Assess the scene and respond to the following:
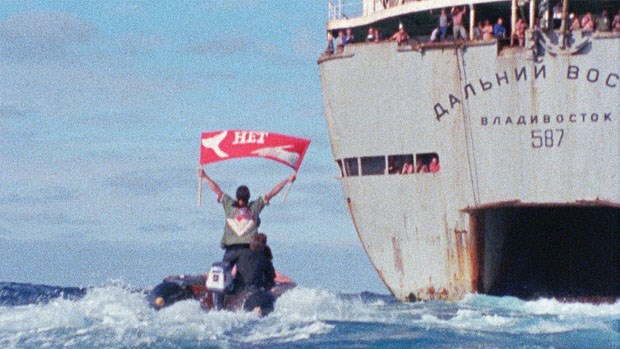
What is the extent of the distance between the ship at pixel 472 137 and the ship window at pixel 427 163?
0.03 m

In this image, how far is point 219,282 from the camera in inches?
857

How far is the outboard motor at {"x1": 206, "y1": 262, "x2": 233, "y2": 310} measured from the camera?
21781 millimetres

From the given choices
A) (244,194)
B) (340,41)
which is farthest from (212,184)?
(340,41)

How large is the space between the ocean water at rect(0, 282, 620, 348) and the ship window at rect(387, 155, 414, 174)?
163 inches

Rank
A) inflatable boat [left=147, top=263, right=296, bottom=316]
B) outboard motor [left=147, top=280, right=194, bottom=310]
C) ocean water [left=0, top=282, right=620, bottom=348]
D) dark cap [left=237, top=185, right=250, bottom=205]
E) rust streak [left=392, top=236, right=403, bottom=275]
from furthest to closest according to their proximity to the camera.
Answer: rust streak [left=392, top=236, right=403, bottom=275] < dark cap [left=237, top=185, right=250, bottom=205] < outboard motor [left=147, top=280, right=194, bottom=310] < inflatable boat [left=147, top=263, right=296, bottom=316] < ocean water [left=0, top=282, right=620, bottom=348]

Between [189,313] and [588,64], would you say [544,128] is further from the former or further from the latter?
[189,313]

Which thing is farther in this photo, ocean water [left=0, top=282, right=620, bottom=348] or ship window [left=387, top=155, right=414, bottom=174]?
ship window [left=387, top=155, right=414, bottom=174]

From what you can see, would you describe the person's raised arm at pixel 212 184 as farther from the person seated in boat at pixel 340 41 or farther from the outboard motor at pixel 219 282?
the person seated in boat at pixel 340 41

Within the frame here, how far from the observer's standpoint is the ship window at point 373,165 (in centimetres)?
2847

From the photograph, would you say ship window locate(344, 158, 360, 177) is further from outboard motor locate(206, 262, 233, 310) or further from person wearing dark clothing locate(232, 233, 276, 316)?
outboard motor locate(206, 262, 233, 310)

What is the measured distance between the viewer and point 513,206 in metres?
27.0

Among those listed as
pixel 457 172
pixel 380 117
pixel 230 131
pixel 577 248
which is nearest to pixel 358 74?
pixel 380 117

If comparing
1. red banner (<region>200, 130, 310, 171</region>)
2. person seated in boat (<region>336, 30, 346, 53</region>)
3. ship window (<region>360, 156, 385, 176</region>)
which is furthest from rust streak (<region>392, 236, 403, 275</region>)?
red banner (<region>200, 130, 310, 171</region>)

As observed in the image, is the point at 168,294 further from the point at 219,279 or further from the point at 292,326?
the point at 292,326
